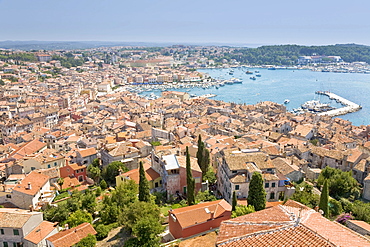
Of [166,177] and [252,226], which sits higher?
[252,226]

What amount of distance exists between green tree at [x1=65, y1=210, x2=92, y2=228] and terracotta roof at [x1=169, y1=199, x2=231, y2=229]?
239 inches

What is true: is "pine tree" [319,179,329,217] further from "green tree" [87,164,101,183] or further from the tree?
"green tree" [87,164,101,183]

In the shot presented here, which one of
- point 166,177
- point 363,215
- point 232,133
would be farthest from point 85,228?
point 232,133

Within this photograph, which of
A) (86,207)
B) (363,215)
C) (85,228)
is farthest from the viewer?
(86,207)

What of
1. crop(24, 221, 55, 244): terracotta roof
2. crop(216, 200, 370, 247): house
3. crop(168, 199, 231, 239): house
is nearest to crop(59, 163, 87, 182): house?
crop(24, 221, 55, 244): terracotta roof

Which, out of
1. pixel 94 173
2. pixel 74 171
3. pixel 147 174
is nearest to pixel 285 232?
pixel 147 174

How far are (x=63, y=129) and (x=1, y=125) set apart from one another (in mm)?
11125

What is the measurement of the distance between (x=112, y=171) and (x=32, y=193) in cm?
614

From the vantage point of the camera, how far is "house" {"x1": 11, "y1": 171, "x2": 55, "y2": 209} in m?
19.8

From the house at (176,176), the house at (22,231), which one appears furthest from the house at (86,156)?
the house at (22,231)

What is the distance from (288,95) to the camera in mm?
88812

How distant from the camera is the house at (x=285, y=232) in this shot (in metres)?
6.23

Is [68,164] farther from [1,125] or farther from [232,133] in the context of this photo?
[1,125]

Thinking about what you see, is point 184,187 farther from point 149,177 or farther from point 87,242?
point 87,242
